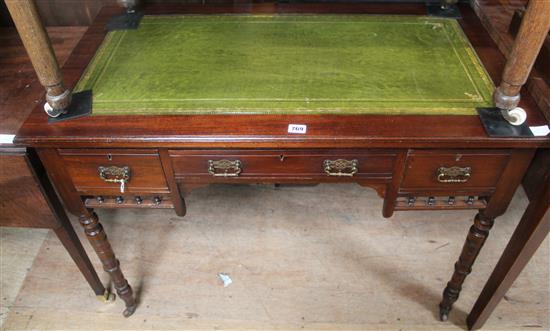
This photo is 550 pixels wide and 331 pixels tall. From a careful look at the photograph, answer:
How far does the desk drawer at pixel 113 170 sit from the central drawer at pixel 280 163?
0.06 m

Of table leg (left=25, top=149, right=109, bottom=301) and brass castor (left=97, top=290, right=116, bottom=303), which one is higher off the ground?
table leg (left=25, top=149, right=109, bottom=301)

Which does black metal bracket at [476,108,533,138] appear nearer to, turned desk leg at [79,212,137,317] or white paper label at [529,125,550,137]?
white paper label at [529,125,550,137]

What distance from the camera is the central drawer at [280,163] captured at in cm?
111

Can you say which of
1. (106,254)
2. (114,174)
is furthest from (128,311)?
(114,174)

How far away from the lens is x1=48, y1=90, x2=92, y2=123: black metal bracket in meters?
1.09

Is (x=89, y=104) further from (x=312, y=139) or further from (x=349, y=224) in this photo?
(x=349, y=224)

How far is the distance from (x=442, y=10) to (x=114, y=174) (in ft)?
3.54

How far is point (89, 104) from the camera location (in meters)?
1.13

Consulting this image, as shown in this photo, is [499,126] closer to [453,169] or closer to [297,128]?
[453,169]

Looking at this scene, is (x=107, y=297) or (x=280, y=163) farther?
(x=107, y=297)

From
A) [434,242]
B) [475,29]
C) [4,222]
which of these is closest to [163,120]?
[4,222]

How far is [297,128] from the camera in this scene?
3.45 feet

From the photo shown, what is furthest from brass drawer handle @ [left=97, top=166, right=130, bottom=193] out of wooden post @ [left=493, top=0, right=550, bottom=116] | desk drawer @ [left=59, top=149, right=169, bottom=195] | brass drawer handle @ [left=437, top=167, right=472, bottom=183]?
wooden post @ [left=493, top=0, right=550, bottom=116]

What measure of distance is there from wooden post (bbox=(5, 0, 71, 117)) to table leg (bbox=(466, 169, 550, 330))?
1.14 m
